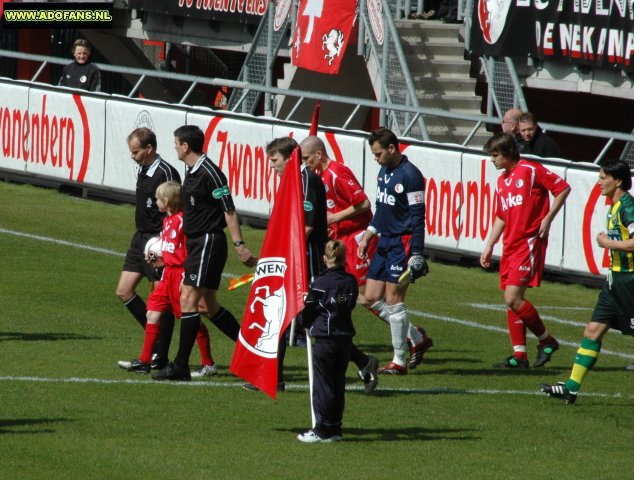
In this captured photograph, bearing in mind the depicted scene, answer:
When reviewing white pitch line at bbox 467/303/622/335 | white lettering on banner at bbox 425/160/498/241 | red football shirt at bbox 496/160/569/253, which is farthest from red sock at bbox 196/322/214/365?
white lettering on banner at bbox 425/160/498/241

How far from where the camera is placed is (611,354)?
13.7m

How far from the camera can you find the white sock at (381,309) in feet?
40.4

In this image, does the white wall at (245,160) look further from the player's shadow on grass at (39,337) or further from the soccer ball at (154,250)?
the soccer ball at (154,250)

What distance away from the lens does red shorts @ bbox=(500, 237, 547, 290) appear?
1265cm

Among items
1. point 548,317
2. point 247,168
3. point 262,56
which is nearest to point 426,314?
point 548,317

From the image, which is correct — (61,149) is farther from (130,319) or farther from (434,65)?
(130,319)

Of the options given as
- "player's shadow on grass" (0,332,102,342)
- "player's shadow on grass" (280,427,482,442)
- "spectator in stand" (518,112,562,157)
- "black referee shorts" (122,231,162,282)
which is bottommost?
"player's shadow on grass" (0,332,102,342)

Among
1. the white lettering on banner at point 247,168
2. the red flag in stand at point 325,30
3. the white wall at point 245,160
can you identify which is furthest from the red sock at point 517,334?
the red flag in stand at point 325,30

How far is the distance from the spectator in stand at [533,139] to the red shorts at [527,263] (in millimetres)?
2693

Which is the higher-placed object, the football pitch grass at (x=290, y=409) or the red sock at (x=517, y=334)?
the red sock at (x=517, y=334)

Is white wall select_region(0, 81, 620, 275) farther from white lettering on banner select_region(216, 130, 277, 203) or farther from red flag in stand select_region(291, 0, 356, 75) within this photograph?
red flag in stand select_region(291, 0, 356, 75)

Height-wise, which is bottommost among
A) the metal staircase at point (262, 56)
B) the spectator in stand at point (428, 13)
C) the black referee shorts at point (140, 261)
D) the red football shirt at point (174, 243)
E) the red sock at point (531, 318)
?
the red sock at point (531, 318)

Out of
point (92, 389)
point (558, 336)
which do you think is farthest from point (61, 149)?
point (92, 389)

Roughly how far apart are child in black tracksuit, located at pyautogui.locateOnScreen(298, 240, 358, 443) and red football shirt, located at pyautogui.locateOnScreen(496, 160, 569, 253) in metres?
3.32
